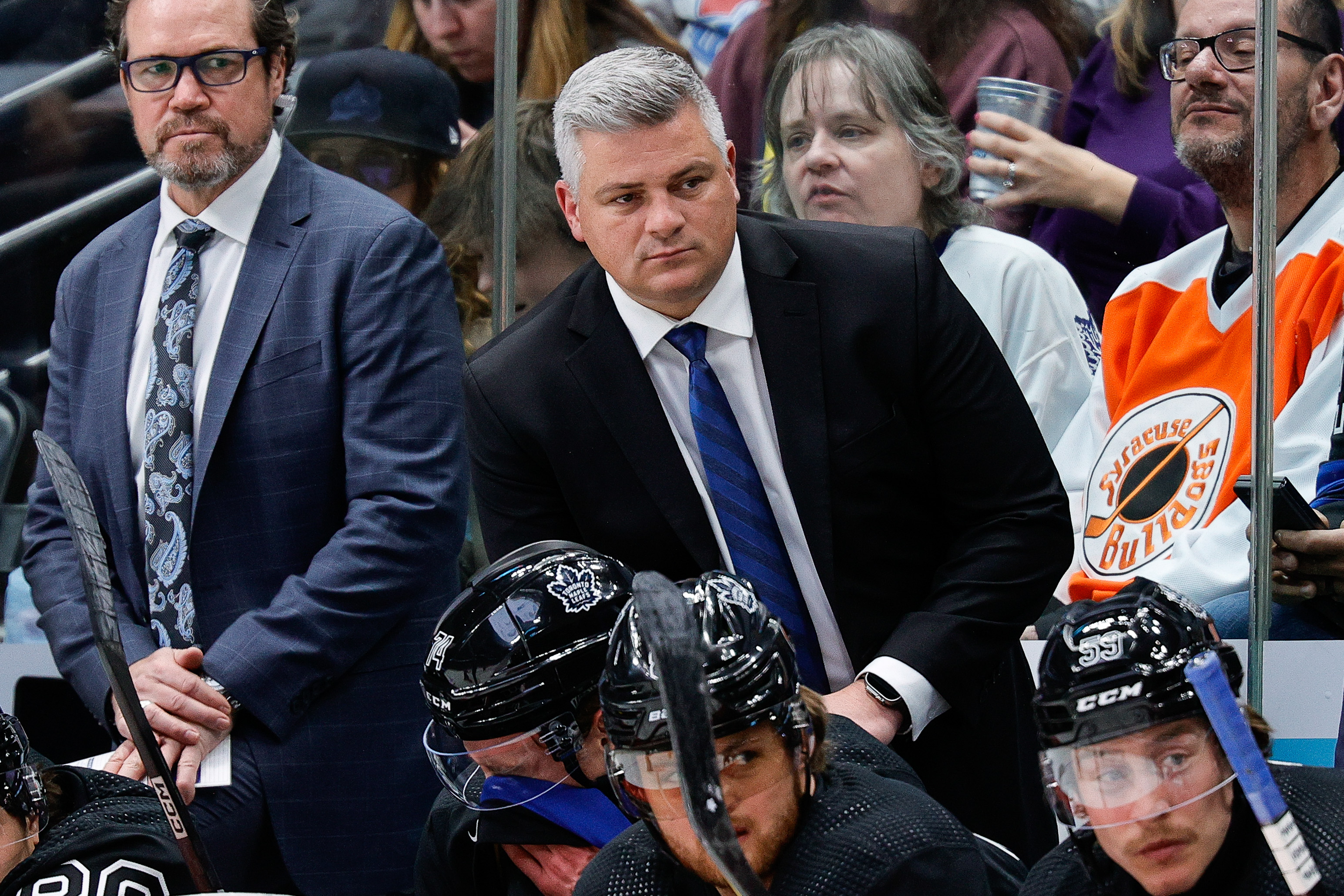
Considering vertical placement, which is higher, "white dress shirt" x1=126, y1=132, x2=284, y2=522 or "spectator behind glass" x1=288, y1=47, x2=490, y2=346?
"spectator behind glass" x1=288, y1=47, x2=490, y2=346

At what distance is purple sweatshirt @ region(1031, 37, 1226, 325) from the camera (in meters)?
2.97

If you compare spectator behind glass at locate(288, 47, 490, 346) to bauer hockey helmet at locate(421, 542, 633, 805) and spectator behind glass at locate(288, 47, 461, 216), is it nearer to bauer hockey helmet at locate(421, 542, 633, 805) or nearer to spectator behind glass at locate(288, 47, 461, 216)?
spectator behind glass at locate(288, 47, 461, 216)

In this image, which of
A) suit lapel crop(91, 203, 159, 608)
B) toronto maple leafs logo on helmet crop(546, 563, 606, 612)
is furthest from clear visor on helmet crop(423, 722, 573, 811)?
suit lapel crop(91, 203, 159, 608)

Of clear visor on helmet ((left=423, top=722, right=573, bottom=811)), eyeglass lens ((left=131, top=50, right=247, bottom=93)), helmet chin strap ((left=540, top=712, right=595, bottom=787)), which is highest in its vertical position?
eyeglass lens ((left=131, top=50, right=247, bottom=93))

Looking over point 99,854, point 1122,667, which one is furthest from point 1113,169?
point 99,854

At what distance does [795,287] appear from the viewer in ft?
7.68

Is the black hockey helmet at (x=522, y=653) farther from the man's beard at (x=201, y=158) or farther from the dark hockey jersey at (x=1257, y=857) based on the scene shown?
the man's beard at (x=201, y=158)

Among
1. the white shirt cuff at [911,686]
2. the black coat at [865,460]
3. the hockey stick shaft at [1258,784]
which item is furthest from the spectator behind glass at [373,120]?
the hockey stick shaft at [1258,784]

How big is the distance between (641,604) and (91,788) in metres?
1.05

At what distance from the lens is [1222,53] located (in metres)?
2.92

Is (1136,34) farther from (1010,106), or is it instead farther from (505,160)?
(505,160)

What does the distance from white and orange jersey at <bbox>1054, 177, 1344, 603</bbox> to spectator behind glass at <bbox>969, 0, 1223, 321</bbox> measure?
0.05 metres

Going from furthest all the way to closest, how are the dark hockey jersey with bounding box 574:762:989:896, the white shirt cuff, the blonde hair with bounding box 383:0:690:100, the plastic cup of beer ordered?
the blonde hair with bounding box 383:0:690:100 < the plastic cup of beer < the white shirt cuff < the dark hockey jersey with bounding box 574:762:989:896

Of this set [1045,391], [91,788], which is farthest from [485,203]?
[91,788]
